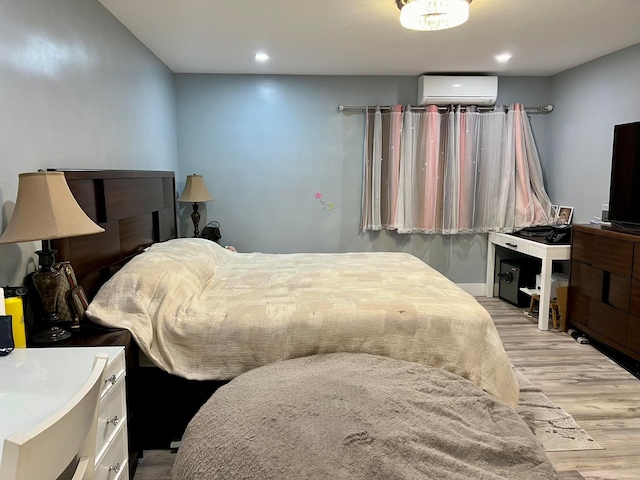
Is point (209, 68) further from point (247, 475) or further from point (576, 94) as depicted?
point (247, 475)

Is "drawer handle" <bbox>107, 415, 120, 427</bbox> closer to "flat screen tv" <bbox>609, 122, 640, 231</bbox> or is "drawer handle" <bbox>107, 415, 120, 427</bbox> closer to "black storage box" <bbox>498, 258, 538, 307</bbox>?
"flat screen tv" <bbox>609, 122, 640, 231</bbox>

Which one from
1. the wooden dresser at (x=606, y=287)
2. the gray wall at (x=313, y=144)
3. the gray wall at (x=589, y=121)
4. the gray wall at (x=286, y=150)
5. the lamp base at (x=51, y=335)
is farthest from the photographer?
the gray wall at (x=286, y=150)

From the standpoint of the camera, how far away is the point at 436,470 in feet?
4.58

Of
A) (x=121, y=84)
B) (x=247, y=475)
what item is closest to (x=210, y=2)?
(x=121, y=84)

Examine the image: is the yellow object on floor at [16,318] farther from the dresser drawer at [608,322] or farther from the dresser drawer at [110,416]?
the dresser drawer at [608,322]

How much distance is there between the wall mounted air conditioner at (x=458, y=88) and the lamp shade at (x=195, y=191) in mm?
2335

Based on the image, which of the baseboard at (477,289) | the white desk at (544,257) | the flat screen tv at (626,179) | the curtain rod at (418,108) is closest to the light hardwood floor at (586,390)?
the white desk at (544,257)

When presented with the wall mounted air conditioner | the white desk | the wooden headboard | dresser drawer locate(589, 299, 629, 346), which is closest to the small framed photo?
the white desk

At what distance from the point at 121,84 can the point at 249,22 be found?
3.11 feet

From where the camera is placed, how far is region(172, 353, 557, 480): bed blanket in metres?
1.40

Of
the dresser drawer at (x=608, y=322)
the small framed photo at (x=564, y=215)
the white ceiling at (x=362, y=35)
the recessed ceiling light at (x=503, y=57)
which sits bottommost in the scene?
the dresser drawer at (x=608, y=322)

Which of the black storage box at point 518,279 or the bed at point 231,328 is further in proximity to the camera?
the black storage box at point 518,279

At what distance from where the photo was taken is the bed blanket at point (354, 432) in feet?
4.58

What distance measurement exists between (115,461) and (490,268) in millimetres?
4222
